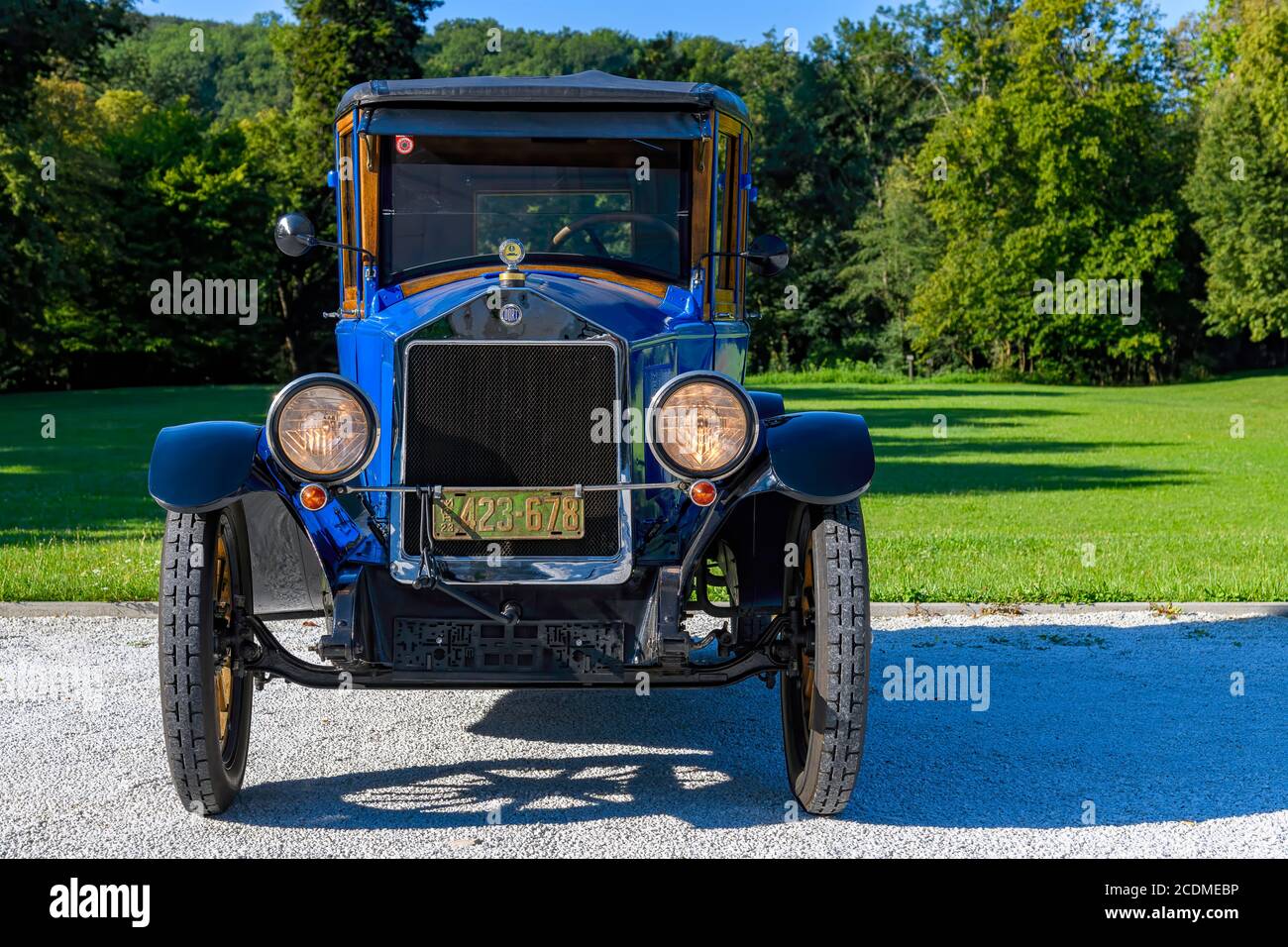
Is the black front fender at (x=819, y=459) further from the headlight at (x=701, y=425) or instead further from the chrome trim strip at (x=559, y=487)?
the chrome trim strip at (x=559, y=487)

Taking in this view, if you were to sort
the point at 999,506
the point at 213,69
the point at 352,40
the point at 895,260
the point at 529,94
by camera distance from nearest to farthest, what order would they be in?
the point at 529,94
the point at 999,506
the point at 352,40
the point at 895,260
the point at 213,69

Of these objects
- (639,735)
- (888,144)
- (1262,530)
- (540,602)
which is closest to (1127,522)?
(1262,530)

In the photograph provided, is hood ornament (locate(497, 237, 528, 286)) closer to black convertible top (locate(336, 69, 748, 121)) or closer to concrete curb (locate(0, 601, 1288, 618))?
black convertible top (locate(336, 69, 748, 121))

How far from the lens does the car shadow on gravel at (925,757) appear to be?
203 inches

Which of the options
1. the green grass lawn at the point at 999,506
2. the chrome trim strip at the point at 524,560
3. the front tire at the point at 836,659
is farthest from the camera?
the green grass lawn at the point at 999,506

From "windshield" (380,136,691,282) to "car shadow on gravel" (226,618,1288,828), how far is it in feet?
6.85

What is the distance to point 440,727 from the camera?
6508 mm

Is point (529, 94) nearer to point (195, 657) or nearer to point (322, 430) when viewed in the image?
point (322, 430)

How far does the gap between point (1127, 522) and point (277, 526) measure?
1109 cm

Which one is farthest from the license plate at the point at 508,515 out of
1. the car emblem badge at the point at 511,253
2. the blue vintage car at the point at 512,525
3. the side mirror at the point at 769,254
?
the side mirror at the point at 769,254

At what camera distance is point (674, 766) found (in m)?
5.84

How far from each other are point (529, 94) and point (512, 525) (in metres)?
2.03

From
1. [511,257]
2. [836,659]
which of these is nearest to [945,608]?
[836,659]
